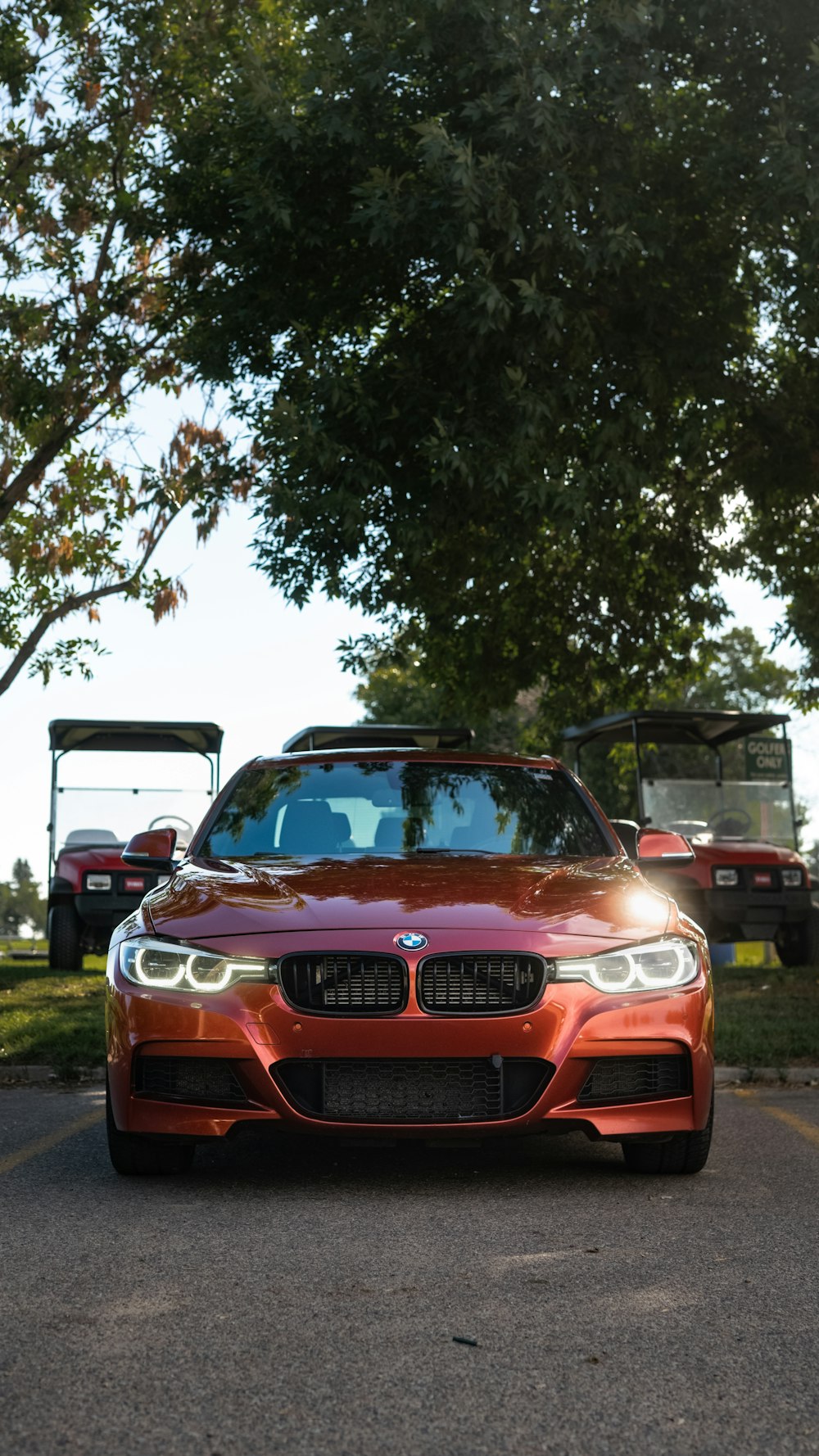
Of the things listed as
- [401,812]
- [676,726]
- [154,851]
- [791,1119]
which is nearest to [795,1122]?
[791,1119]

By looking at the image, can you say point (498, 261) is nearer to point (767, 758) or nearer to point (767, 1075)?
point (767, 1075)

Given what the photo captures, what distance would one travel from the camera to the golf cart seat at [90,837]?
1894cm

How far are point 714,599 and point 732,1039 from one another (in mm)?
10275

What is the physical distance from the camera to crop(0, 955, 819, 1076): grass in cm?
968

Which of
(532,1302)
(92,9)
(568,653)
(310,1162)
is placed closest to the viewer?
(532,1302)

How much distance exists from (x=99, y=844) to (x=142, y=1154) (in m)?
13.1

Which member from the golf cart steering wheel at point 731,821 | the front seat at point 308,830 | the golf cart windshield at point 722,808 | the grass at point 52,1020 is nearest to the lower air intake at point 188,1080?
the front seat at point 308,830

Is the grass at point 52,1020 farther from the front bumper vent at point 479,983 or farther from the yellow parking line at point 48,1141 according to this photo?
the front bumper vent at point 479,983

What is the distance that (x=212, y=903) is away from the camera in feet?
19.3

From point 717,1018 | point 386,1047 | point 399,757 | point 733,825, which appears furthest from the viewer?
point 733,825

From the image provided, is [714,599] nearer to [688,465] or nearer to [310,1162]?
[688,465]

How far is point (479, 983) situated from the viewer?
5.56 meters

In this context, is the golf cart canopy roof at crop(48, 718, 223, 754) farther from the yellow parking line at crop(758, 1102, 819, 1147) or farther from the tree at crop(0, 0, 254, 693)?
the yellow parking line at crop(758, 1102, 819, 1147)

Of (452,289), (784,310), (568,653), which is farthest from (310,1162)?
(568,653)
